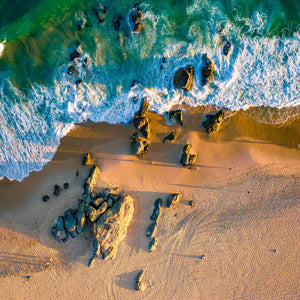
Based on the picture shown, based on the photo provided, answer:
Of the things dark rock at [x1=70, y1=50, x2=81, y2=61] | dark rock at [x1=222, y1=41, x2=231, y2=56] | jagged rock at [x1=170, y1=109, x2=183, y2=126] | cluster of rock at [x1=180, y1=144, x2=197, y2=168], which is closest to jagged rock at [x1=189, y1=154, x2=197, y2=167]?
cluster of rock at [x1=180, y1=144, x2=197, y2=168]

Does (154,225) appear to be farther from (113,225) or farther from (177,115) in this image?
(177,115)

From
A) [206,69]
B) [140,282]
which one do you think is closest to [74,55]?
[206,69]

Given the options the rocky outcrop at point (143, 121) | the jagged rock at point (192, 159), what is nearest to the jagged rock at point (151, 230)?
the jagged rock at point (192, 159)

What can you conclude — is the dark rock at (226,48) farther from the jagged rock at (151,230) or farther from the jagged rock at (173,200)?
the jagged rock at (151,230)

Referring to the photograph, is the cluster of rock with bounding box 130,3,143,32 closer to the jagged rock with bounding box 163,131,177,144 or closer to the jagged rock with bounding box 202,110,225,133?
the jagged rock with bounding box 163,131,177,144

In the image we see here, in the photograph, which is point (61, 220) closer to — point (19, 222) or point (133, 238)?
point (19, 222)

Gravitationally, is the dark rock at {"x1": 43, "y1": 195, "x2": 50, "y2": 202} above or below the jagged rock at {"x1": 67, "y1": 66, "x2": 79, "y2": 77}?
below

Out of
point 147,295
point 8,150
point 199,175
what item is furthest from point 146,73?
point 147,295
